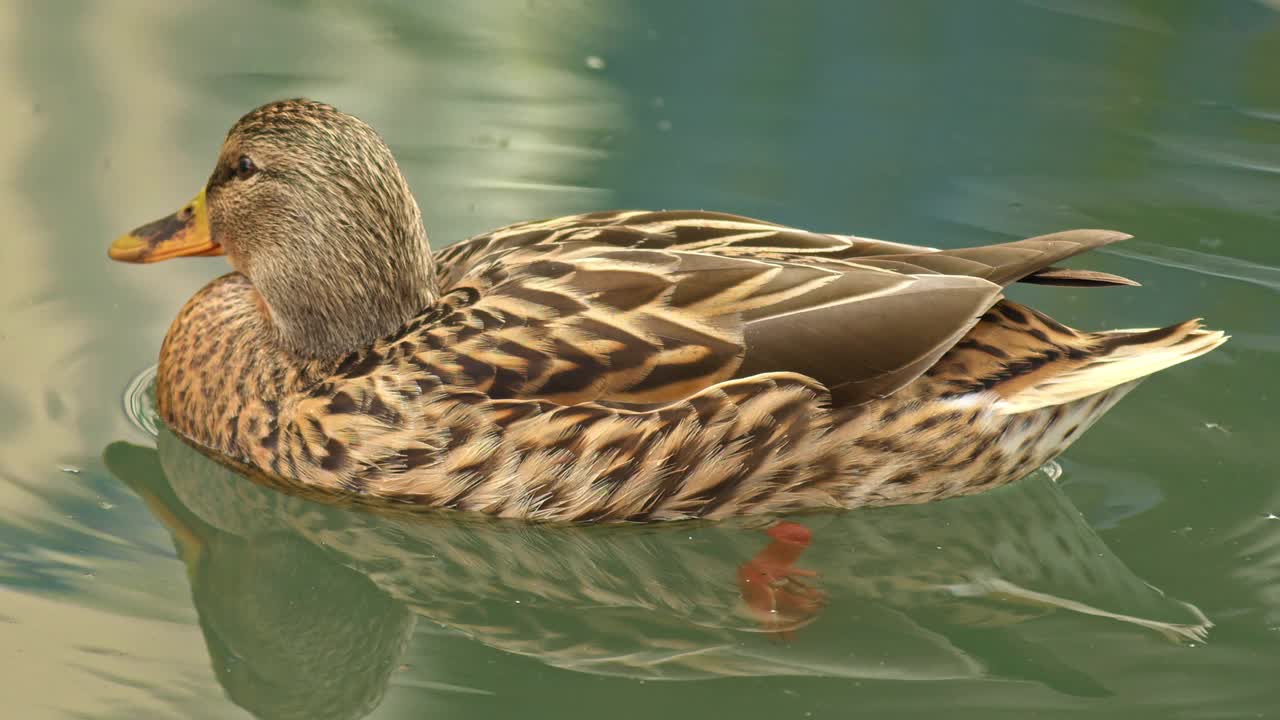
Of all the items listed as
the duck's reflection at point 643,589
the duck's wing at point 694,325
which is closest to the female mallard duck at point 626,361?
the duck's wing at point 694,325

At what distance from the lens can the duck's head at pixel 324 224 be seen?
217 inches

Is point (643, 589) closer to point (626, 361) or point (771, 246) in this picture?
point (626, 361)

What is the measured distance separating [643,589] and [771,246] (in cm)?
130

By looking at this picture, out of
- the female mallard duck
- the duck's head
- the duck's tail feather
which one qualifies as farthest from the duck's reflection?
the duck's head

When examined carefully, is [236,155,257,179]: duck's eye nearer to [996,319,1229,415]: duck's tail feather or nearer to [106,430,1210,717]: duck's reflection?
[106,430,1210,717]: duck's reflection

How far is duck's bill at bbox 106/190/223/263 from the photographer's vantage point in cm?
587

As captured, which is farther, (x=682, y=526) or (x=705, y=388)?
(x=682, y=526)

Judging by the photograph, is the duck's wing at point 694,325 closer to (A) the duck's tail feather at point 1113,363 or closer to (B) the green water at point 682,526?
(A) the duck's tail feather at point 1113,363

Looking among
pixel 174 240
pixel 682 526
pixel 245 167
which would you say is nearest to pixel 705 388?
pixel 682 526

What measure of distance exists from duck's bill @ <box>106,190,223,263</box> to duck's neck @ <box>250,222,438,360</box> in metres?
0.40

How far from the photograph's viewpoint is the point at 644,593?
511cm

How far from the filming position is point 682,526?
5363 mm

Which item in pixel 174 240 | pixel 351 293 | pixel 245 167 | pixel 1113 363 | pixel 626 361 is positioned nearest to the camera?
pixel 626 361

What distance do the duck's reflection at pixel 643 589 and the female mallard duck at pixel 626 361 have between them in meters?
0.12
